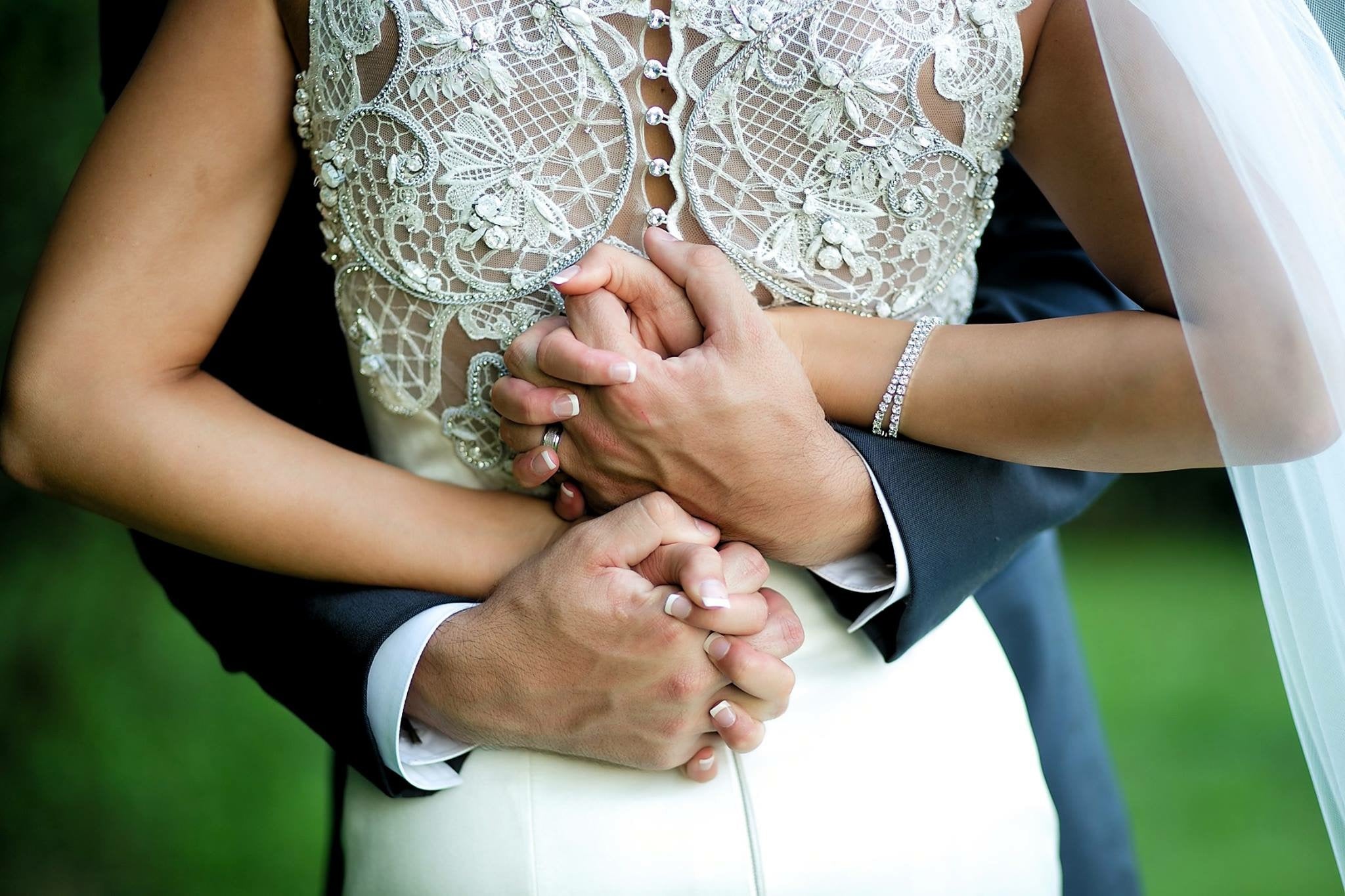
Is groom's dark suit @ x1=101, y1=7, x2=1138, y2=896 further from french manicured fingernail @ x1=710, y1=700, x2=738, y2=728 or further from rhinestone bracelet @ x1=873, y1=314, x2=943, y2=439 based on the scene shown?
french manicured fingernail @ x1=710, y1=700, x2=738, y2=728

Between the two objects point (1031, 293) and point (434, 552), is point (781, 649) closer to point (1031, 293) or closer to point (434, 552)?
point (434, 552)

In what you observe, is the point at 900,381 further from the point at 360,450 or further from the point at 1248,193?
the point at 360,450

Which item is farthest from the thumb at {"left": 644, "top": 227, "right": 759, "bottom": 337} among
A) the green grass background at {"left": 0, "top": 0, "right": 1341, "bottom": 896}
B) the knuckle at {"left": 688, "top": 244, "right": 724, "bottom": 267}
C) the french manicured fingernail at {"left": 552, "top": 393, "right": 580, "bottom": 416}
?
the green grass background at {"left": 0, "top": 0, "right": 1341, "bottom": 896}

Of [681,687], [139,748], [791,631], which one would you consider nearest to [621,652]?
[681,687]

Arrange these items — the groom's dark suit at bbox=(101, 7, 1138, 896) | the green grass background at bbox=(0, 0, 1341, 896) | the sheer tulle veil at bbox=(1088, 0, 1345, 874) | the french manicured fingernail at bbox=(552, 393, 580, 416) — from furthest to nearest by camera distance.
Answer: the green grass background at bbox=(0, 0, 1341, 896)
the groom's dark suit at bbox=(101, 7, 1138, 896)
the french manicured fingernail at bbox=(552, 393, 580, 416)
the sheer tulle veil at bbox=(1088, 0, 1345, 874)

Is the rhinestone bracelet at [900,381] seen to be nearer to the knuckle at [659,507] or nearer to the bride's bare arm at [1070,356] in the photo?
the bride's bare arm at [1070,356]

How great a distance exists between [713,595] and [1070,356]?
454mm

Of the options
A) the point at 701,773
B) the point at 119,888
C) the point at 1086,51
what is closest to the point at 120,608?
the point at 119,888

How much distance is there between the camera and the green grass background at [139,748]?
10.1 ft

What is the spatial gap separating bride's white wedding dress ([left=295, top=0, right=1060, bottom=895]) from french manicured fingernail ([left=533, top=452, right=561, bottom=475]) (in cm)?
12

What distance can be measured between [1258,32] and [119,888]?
12.3 ft

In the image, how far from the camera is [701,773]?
1195 mm

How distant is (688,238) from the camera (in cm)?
119

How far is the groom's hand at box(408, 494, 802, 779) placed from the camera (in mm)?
1114
